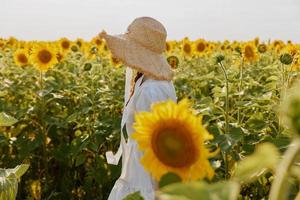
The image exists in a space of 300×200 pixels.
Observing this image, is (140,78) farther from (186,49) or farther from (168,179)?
(186,49)

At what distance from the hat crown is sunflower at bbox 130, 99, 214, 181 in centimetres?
135

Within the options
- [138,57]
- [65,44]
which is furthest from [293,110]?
[65,44]

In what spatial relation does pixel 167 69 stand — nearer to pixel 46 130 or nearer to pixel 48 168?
pixel 46 130

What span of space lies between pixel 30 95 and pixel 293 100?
3.93 m

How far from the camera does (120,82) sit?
15.1 ft

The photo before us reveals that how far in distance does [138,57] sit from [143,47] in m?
0.06

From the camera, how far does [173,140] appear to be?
2.74ft

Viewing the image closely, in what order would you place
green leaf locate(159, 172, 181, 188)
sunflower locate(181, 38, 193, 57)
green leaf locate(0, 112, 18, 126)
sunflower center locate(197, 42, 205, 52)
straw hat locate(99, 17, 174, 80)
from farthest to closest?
sunflower center locate(197, 42, 205, 52) → sunflower locate(181, 38, 193, 57) → straw hat locate(99, 17, 174, 80) → green leaf locate(0, 112, 18, 126) → green leaf locate(159, 172, 181, 188)

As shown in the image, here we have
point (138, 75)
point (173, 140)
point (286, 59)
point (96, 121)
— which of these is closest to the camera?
point (173, 140)

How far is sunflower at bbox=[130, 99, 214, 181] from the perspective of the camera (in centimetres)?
80

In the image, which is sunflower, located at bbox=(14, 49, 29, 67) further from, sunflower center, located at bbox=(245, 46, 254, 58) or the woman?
the woman

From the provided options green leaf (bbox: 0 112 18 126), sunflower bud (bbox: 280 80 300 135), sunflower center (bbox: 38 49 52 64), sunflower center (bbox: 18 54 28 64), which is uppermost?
sunflower bud (bbox: 280 80 300 135)

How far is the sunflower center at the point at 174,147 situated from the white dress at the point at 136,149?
3.75 ft

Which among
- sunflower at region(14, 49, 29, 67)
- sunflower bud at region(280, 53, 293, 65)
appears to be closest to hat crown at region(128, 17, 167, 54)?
sunflower bud at region(280, 53, 293, 65)
